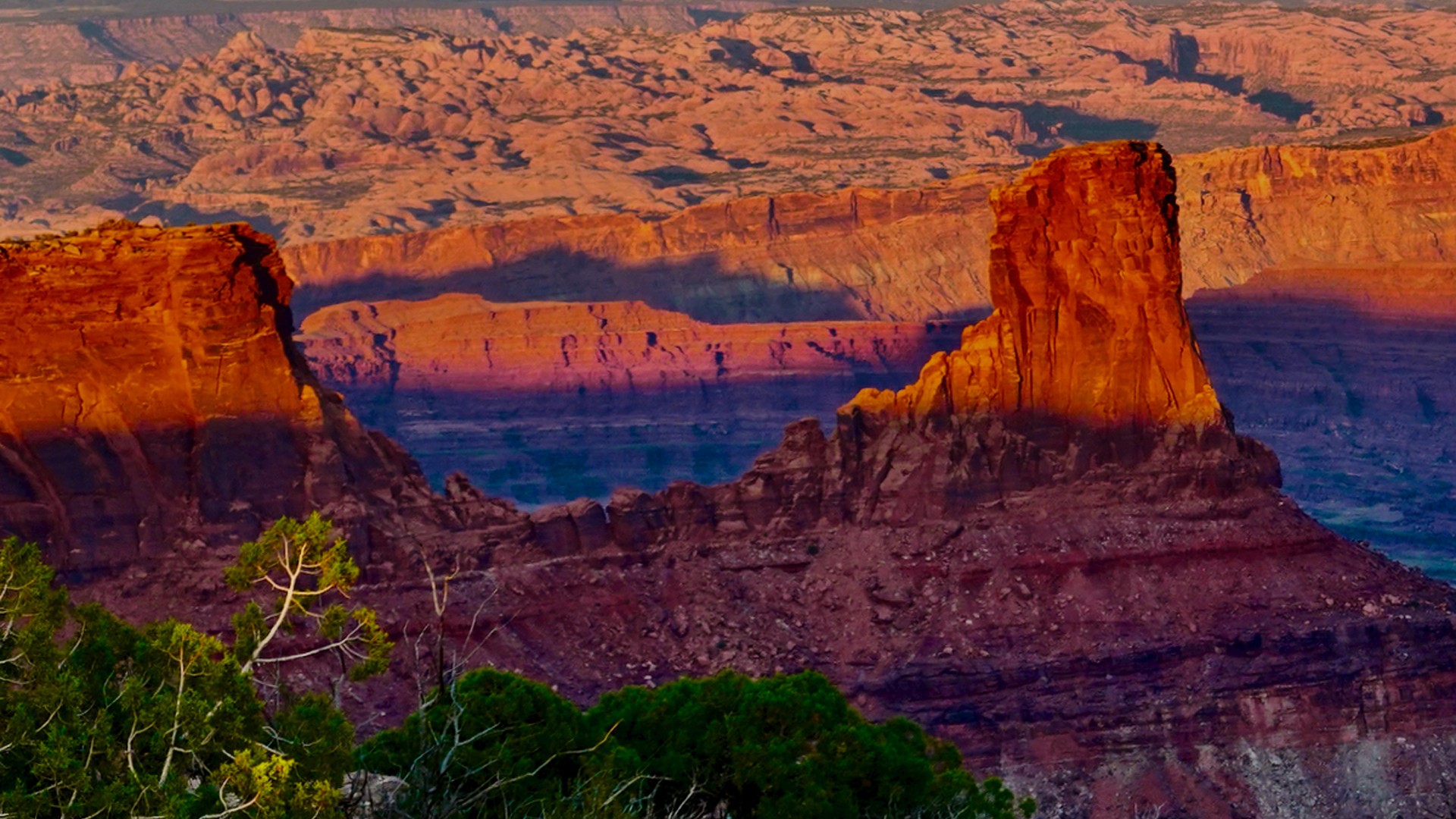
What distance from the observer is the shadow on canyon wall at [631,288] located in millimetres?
178375

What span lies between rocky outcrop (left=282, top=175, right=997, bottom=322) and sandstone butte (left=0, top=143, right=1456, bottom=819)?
100 m

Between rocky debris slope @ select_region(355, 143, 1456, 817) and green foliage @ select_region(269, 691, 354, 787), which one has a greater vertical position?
green foliage @ select_region(269, 691, 354, 787)

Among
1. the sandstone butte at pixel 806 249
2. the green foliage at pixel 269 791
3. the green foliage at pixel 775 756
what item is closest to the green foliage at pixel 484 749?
the green foliage at pixel 775 756

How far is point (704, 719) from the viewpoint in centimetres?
5281

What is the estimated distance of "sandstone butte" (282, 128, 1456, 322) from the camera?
6978 inches

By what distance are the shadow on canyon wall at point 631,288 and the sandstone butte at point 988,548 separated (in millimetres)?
98462

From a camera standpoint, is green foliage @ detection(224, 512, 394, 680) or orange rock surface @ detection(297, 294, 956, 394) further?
orange rock surface @ detection(297, 294, 956, 394)

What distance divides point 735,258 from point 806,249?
164 inches

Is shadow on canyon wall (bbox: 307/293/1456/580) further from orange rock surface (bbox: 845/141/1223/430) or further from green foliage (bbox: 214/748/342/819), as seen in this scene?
green foliage (bbox: 214/748/342/819)

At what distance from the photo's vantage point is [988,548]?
252 feet

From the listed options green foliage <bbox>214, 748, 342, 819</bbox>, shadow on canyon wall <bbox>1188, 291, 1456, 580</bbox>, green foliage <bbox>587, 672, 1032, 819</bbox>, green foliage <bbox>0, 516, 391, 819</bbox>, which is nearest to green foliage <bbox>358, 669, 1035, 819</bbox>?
green foliage <bbox>587, 672, 1032, 819</bbox>

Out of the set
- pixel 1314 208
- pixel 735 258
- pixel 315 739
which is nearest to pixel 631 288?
pixel 735 258

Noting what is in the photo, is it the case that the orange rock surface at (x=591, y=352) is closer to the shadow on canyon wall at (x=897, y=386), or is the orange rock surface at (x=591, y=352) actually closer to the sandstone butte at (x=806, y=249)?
the shadow on canyon wall at (x=897, y=386)

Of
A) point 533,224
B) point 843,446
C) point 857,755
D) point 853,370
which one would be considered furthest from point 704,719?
point 533,224
